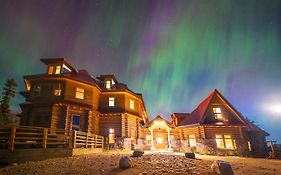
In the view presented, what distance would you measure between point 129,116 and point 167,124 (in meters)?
6.50

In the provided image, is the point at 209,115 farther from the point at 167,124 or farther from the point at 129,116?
the point at 129,116

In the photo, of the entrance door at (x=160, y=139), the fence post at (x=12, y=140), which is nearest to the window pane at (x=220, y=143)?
the entrance door at (x=160, y=139)

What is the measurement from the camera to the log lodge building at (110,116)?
20.6 m

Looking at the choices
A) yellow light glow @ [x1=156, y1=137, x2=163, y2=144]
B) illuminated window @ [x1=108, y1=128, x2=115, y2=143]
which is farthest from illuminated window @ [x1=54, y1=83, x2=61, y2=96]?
yellow light glow @ [x1=156, y1=137, x2=163, y2=144]

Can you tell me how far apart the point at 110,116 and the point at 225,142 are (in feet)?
59.1

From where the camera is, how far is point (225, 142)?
22266 mm

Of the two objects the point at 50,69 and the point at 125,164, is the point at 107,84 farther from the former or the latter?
the point at 125,164

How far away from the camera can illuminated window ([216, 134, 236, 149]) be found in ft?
72.0

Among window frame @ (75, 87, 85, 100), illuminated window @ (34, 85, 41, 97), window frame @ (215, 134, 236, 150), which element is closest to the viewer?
illuminated window @ (34, 85, 41, 97)

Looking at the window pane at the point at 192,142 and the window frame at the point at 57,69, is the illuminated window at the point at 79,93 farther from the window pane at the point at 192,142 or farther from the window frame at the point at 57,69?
the window pane at the point at 192,142

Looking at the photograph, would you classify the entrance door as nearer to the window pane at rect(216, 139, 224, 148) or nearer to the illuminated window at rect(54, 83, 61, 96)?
the window pane at rect(216, 139, 224, 148)

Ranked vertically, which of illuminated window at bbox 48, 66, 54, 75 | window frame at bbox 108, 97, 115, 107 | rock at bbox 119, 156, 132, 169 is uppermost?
illuminated window at bbox 48, 66, 54, 75

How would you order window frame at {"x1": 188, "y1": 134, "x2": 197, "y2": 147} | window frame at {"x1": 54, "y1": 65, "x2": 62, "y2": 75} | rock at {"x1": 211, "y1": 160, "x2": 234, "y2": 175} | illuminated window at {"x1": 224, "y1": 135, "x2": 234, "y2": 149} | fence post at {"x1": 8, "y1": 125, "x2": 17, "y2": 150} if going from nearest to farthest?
rock at {"x1": 211, "y1": 160, "x2": 234, "y2": 175} < fence post at {"x1": 8, "y1": 125, "x2": 17, "y2": 150} < illuminated window at {"x1": 224, "y1": 135, "x2": 234, "y2": 149} < window frame at {"x1": 54, "y1": 65, "x2": 62, "y2": 75} < window frame at {"x1": 188, "y1": 134, "x2": 197, "y2": 147}

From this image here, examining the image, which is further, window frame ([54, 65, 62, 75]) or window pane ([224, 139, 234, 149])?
window frame ([54, 65, 62, 75])
